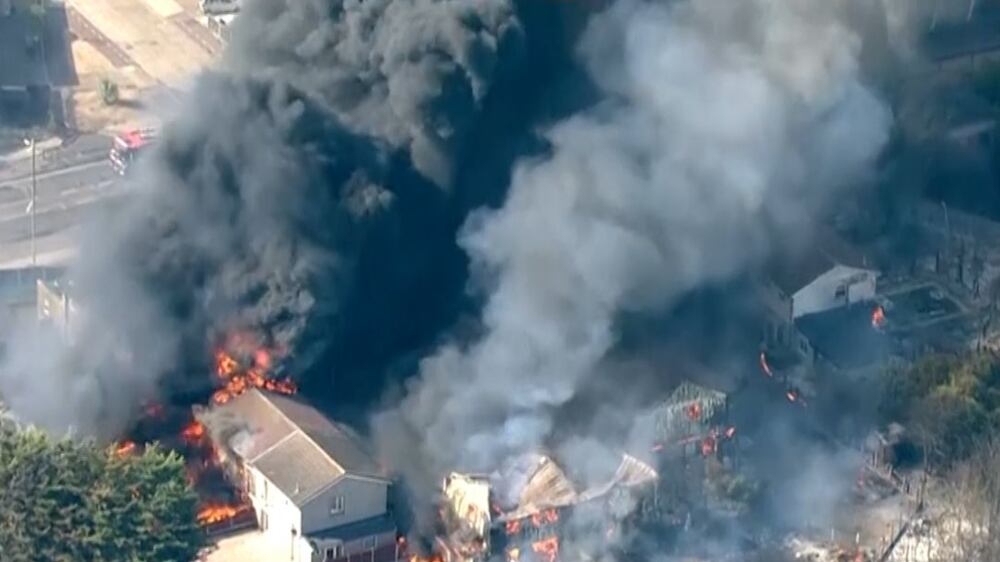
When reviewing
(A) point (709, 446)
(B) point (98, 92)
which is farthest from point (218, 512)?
(B) point (98, 92)

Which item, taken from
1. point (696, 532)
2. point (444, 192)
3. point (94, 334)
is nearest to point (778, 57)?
point (444, 192)

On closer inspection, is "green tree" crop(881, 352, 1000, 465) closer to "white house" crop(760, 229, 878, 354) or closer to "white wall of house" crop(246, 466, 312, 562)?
"white house" crop(760, 229, 878, 354)

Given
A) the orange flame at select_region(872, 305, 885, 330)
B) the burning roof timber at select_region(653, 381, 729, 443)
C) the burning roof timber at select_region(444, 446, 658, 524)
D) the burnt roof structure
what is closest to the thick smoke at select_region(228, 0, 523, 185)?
the burning roof timber at select_region(653, 381, 729, 443)

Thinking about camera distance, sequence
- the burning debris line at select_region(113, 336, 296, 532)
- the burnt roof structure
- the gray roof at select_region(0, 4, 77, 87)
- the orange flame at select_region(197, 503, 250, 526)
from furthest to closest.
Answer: the gray roof at select_region(0, 4, 77, 87) → the burnt roof structure → the burning debris line at select_region(113, 336, 296, 532) → the orange flame at select_region(197, 503, 250, 526)

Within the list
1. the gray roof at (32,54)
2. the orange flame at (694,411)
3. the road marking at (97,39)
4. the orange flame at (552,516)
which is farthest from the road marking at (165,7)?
the orange flame at (552,516)

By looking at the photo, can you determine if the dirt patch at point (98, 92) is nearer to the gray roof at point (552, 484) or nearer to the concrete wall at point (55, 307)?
the concrete wall at point (55, 307)

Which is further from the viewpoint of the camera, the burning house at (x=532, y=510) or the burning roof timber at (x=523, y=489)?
the burning roof timber at (x=523, y=489)
